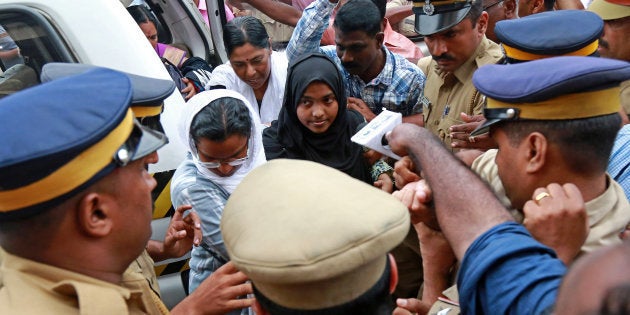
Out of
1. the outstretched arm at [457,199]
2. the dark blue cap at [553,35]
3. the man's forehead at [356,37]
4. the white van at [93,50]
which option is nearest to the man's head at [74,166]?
the outstretched arm at [457,199]

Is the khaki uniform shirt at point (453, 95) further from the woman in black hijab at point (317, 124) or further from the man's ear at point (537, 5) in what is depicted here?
the man's ear at point (537, 5)

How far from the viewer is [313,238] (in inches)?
43.6

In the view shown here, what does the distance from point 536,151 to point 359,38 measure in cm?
217

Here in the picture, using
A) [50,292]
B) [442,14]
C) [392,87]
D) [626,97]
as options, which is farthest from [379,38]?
[50,292]

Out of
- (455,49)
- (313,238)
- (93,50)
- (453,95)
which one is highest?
(313,238)

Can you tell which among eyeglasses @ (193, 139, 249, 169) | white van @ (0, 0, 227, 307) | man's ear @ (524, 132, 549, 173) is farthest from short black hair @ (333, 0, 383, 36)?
man's ear @ (524, 132, 549, 173)

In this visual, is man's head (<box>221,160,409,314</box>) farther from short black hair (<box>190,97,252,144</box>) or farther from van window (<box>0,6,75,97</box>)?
van window (<box>0,6,75,97</box>)

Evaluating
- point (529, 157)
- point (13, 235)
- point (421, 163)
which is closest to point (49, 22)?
point (13, 235)

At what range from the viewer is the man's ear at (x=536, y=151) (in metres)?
1.59

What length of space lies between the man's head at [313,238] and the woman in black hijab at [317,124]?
1.82 metres

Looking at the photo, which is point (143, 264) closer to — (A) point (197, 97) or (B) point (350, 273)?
(A) point (197, 97)

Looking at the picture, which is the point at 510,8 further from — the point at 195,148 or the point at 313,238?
the point at 313,238

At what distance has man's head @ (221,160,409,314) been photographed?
1108 mm

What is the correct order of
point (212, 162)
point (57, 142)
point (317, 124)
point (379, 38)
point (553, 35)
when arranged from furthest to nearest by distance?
point (379, 38), point (317, 124), point (212, 162), point (553, 35), point (57, 142)
